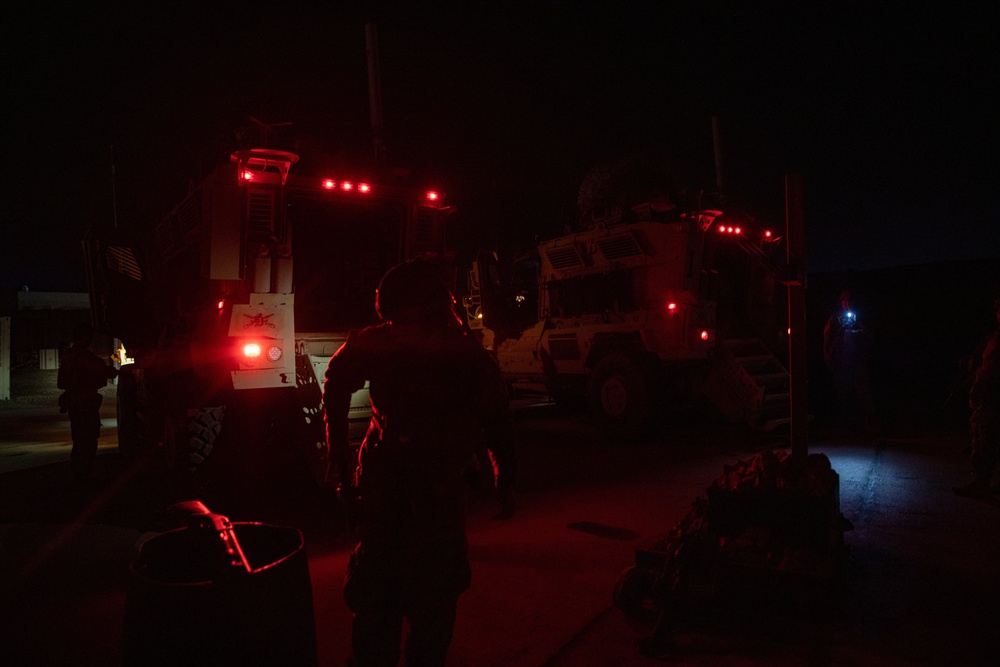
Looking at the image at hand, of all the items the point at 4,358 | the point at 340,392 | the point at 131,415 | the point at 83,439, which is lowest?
the point at 83,439

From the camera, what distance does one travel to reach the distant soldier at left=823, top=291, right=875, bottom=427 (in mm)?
8648

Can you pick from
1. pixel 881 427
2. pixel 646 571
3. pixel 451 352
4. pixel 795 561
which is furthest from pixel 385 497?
pixel 881 427

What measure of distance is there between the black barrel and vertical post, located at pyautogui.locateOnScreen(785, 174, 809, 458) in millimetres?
2904

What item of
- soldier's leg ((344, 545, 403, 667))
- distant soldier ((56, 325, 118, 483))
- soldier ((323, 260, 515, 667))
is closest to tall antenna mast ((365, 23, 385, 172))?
distant soldier ((56, 325, 118, 483))

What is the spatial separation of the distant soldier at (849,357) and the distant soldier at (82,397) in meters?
8.71

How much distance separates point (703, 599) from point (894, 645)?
2.54ft

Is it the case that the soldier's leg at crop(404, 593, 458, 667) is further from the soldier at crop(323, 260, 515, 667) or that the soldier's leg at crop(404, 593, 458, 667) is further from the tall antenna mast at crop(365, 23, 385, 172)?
the tall antenna mast at crop(365, 23, 385, 172)

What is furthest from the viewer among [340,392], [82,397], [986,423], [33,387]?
[33,387]

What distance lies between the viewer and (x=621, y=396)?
8.56 m

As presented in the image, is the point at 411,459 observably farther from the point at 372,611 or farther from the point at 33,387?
the point at 33,387

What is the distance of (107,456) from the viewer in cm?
843

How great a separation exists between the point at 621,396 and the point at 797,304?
4842mm

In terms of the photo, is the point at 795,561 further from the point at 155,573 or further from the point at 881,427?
the point at 881,427

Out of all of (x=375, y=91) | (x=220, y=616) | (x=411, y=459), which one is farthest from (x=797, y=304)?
(x=375, y=91)
